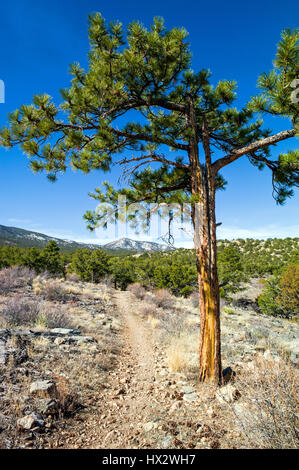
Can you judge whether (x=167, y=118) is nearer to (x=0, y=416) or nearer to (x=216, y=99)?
(x=216, y=99)

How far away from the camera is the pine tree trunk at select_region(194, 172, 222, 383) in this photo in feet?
12.4

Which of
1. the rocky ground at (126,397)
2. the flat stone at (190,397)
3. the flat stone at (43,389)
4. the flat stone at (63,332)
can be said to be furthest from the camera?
the flat stone at (63,332)

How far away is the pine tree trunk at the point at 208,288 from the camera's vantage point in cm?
377

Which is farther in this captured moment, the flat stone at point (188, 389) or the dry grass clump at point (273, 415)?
the flat stone at point (188, 389)

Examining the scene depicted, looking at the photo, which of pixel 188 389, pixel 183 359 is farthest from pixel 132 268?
pixel 188 389

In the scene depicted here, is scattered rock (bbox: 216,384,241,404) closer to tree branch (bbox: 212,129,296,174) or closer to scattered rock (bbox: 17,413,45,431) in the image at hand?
scattered rock (bbox: 17,413,45,431)

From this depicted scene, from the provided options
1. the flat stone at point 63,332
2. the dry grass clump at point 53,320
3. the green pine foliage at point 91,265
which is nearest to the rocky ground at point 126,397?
the flat stone at point 63,332

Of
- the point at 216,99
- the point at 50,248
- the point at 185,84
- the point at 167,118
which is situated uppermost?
the point at 185,84

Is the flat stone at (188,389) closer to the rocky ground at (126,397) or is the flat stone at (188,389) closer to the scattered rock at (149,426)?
the rocky ground at (126,397)

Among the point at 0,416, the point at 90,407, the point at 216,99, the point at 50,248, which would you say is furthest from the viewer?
the point at 50,248

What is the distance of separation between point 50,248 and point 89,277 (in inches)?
249

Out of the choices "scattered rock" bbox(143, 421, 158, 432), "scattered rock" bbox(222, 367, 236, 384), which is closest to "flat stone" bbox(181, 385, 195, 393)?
"scattered rock" bbox(222, 367, 236, 384)
